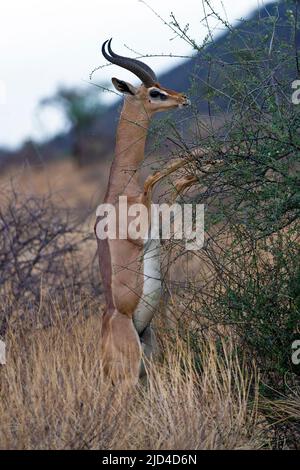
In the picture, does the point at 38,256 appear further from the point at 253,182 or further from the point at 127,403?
the point at 127,403

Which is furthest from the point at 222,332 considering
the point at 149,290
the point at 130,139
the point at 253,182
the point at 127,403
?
the point at 130,139

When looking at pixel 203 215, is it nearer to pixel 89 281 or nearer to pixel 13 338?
pixel 13 338

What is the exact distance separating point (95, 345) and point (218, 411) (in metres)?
1.85

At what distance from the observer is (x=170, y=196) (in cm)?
751

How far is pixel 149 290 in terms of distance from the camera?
7.93m

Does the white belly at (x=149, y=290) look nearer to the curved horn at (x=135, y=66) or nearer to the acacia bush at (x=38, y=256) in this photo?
the curved horn at (x=135, y=66)

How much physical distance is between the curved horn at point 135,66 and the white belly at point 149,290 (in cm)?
138

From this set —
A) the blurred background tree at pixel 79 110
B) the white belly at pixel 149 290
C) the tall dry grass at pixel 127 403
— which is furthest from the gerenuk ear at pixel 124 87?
the blurred background tree at pixel 79 110

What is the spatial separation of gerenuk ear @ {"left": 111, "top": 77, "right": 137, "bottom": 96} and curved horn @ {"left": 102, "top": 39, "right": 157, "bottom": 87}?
111mm

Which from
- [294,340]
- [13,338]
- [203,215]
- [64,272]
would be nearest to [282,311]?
[294,340]

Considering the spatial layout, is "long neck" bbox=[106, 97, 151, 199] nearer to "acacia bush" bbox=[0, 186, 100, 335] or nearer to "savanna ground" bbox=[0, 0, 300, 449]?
"savanna ground" bbox=[0, 0, 300, 449]

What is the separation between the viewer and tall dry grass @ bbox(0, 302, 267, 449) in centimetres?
596

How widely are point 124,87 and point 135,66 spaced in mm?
280

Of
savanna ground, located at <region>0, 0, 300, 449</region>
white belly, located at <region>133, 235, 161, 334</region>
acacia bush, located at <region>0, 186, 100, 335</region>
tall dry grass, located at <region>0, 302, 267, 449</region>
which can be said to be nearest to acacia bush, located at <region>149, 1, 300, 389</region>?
savanna ground, located at <region>0, 0, 300, 449</region>
